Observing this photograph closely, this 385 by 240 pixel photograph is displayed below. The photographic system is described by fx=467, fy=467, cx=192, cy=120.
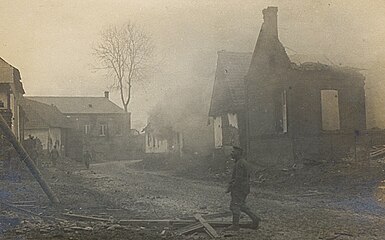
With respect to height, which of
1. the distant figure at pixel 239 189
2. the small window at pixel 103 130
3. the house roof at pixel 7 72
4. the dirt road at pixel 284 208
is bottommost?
the dirt road at pixel 284 208

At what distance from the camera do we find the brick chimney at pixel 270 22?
23.5 m

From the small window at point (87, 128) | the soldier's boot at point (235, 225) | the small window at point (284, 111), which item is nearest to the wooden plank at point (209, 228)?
the soldier's boot at point (235, 225)

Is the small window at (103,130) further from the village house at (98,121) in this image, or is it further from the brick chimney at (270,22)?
the brick chimney at (270,22)

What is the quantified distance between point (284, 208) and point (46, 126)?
34530 millimetres

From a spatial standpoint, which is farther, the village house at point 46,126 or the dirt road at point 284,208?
the village house at point 46,126

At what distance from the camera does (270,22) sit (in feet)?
77.4

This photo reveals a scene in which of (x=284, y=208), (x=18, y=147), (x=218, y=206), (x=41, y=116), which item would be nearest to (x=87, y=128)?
(x=41, y=116)

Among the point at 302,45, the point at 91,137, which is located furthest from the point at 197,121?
the point at 91,137

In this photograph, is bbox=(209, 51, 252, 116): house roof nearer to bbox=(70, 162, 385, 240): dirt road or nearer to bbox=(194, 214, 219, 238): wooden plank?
bbox=(70, 162, 385, 240): dirt road

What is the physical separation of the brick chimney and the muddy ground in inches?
285

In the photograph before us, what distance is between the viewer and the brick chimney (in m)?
23.5

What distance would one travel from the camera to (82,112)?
213 ft

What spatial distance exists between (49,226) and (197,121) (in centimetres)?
2855

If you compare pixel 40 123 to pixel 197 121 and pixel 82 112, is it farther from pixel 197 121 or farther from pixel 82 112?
pixel 82 112
